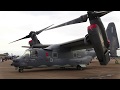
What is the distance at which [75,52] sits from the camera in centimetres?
2270

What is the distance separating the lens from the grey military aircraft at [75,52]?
15.2 metres

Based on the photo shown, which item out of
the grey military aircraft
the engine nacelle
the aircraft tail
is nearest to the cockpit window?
the grey military aircraft

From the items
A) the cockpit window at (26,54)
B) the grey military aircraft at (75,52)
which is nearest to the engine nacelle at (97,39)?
the grey military aircraft at (75,52)

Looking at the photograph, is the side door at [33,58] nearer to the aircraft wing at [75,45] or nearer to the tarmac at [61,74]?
the tarmac at [61,74]

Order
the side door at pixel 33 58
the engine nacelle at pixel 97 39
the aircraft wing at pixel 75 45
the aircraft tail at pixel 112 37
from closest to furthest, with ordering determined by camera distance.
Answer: the engine nacelle at pixel 97 39 → the side door at pixel 33 58 → the aircraft wing at pixel 75 45 → the aircraft tail at pixel 112 37

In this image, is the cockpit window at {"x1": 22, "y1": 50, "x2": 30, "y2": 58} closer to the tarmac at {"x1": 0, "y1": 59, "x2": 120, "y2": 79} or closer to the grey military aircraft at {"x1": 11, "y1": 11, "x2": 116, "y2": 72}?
the grey military aircraft at {"x1": 11, "y1": 11, "x2": 116, "y2": 72}

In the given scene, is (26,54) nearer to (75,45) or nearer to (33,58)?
(33,58)

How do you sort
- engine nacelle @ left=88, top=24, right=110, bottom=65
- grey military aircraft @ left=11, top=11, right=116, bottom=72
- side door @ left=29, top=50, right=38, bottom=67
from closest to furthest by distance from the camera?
engine nacelle @ left=88, top=24, right=110, bottom=65 < grey military aircraft @ left=11, top=11, right=116, bottom=72 < side door @ left=29, top=50, right=38, bottom=67

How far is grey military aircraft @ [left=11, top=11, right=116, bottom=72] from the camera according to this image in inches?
599

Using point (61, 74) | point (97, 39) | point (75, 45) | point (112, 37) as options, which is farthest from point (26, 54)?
point (112, 37)
